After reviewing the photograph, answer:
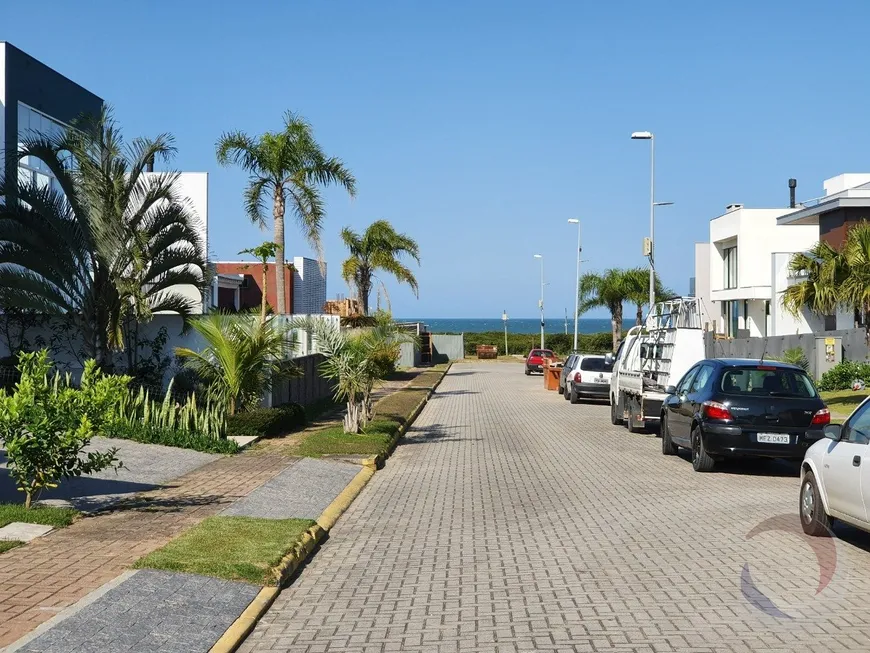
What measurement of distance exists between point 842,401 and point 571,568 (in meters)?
21.4

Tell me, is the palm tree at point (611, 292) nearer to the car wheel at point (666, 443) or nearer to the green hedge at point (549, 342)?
the green hedge at point (549, 342)

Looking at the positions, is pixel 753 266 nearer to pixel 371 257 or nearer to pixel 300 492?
pixel 371 257

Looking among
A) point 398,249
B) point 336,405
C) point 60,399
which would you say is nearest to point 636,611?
point 60,399

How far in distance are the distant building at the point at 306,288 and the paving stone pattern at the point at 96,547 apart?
1503 inches

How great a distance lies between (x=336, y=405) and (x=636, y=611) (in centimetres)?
2186

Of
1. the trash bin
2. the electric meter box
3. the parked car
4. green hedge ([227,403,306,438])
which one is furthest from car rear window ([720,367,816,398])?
the trash bin

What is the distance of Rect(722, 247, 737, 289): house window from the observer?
5143 centimetres

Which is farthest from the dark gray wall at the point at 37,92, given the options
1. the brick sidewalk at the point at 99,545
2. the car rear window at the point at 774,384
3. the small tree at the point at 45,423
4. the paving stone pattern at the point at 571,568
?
A: the car rear window at the point at 774,384

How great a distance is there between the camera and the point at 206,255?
2306 centimetres

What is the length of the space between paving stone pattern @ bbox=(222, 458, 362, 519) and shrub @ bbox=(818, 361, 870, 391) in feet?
70.8

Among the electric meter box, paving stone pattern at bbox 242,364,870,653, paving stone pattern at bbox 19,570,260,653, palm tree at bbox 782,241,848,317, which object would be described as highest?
palm tree at bbox 782,241,848,317

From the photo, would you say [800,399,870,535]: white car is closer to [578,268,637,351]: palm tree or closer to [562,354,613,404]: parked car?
[562,354,613,404]: parked car

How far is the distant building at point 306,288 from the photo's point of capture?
53062mm

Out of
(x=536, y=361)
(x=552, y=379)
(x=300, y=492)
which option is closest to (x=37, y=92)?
(x=300, y=492)
